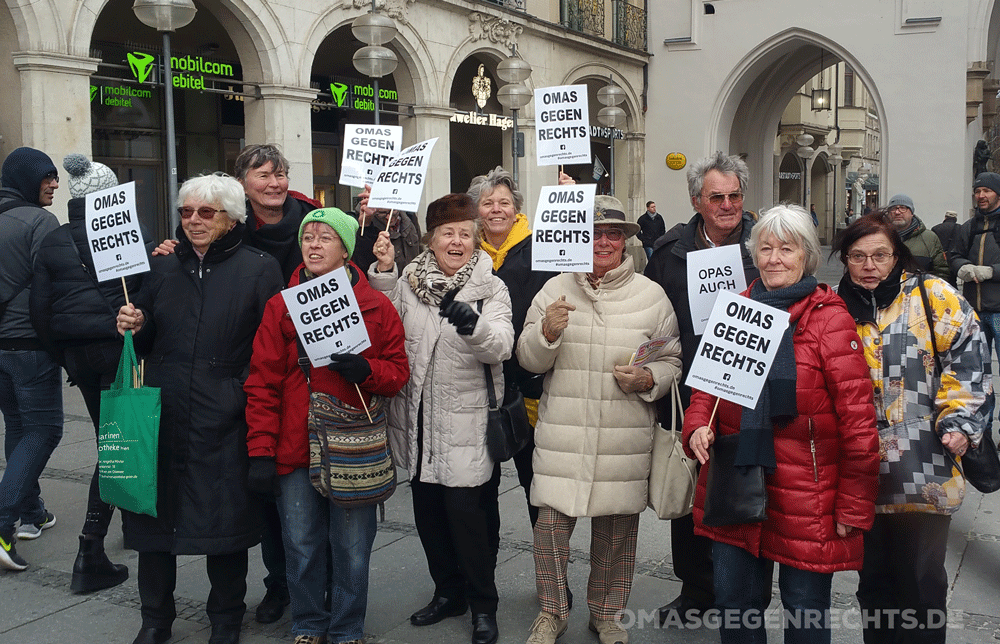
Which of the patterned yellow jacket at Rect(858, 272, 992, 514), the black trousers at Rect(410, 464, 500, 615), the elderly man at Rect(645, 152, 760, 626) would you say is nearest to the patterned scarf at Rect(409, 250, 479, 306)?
the black trousers at Rect(410, 464, 500, 615)

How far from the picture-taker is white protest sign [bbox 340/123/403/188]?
5.49 metres

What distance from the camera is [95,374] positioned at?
480cm

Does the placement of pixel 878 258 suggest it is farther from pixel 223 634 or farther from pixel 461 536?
pixel 223 634

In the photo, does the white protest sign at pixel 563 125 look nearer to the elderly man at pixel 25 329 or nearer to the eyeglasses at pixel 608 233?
the eyeglasses at pixel 608 233

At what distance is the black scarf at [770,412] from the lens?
314cm

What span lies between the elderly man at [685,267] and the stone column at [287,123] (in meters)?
10.4

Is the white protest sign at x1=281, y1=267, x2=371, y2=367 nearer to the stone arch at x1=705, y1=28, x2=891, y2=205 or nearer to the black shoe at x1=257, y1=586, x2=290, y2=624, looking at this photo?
the black shoe at x1=257, y1=586, x2=290, y2=624

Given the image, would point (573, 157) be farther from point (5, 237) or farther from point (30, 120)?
point (30, 120)

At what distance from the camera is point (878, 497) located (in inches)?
134

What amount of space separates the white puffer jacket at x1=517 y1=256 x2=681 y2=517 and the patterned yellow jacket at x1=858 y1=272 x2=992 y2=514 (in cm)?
90

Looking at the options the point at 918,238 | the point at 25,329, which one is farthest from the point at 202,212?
the point at 918,238

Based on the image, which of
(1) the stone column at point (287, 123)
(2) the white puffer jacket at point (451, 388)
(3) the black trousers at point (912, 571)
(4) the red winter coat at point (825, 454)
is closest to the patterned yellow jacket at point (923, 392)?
(3) the black trousers at point (912, 571)

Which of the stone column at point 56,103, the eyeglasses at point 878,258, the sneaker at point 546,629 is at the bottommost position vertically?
the sneaker at point 546,629

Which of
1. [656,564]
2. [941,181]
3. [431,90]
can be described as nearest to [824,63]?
[941,181]
